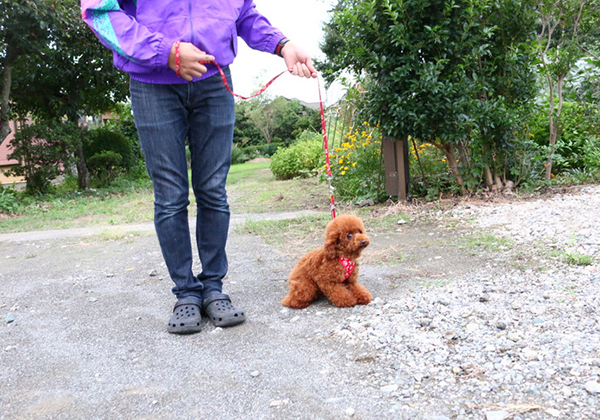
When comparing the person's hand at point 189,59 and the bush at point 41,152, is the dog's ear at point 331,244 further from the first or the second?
the bush at point 41,152

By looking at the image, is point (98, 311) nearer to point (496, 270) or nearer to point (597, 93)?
point (496, 270)

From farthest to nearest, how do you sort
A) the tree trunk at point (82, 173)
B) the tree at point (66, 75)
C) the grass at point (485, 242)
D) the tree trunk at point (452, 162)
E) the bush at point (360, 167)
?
1. the tree trunk at point (82, 173)
2. the tree at point (66, 75)
3. the bush at point (360, 167)
4. the tree trunk at point (452, 162)
5. the grass at point (485, 242)

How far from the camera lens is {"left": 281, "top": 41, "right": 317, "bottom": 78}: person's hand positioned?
242 cm

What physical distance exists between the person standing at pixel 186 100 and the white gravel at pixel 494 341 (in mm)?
789

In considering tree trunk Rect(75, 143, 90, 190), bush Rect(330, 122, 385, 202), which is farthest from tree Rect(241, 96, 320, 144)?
bush Rect(330, 122, 385, 202)

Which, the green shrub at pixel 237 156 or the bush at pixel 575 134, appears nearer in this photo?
the bush at pixel 575 134

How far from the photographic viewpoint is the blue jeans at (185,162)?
228cm

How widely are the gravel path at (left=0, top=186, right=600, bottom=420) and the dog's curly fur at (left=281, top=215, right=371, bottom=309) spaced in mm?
73

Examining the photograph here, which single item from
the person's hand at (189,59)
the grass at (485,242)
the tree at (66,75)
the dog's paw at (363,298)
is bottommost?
the dog's paw at (363,298)

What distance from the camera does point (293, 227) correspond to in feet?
16.0

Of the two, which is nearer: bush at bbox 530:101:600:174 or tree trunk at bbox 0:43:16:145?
bush at bbox 530:101:600:174

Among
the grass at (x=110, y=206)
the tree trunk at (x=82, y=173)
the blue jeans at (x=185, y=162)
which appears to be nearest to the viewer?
the blue jeans at (x=185, y=162)

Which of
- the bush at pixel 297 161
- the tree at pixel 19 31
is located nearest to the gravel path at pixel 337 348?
the tree at pixel 19 31

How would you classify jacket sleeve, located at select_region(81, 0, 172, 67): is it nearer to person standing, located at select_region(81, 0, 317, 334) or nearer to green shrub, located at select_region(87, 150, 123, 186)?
person standing, located at select_region(81, 0, 317, 334)
